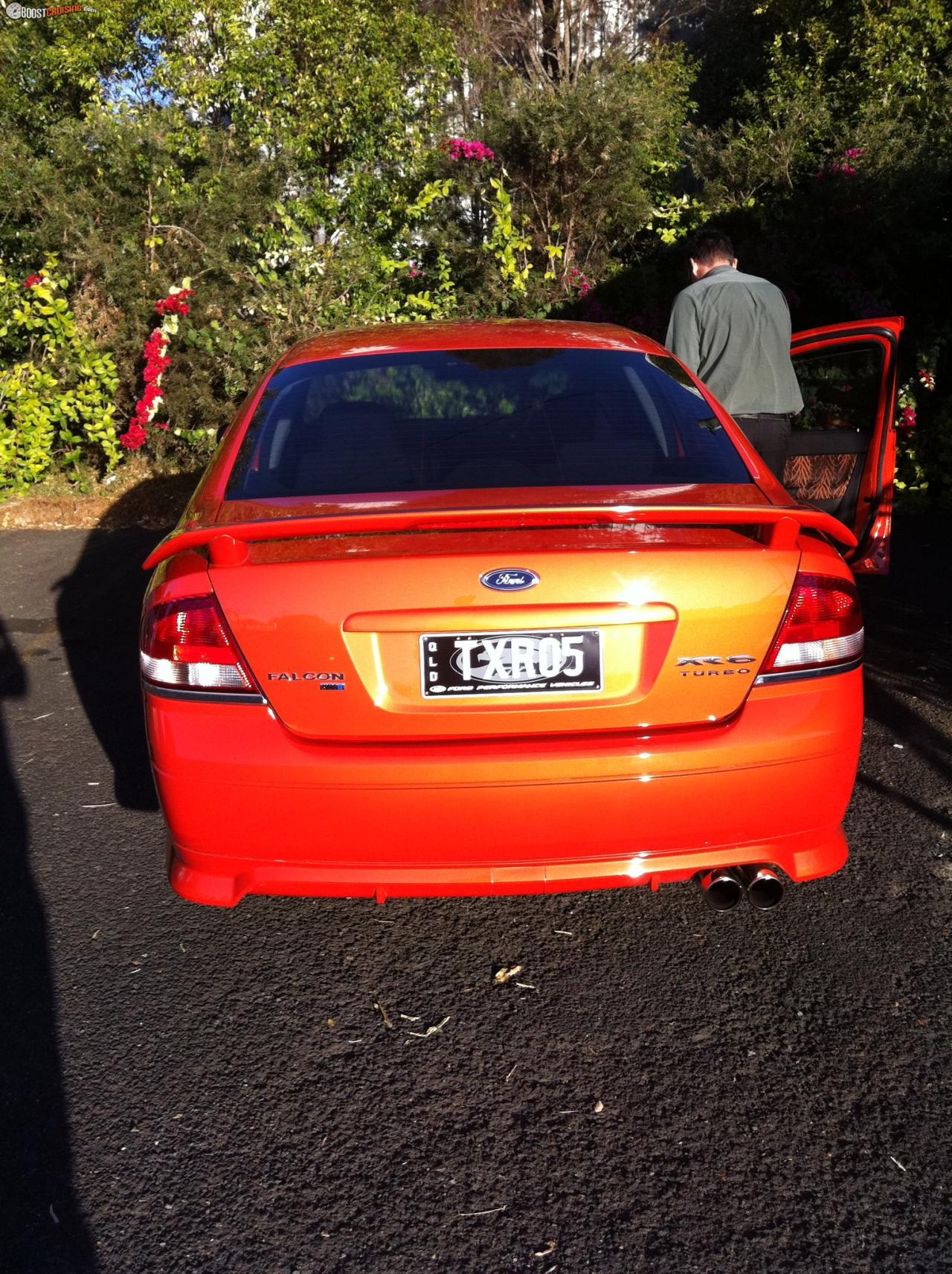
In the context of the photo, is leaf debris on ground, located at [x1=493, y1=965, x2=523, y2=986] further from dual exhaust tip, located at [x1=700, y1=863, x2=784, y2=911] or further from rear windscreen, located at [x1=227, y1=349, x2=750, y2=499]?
rear windscreen, located at [x1=227, y1=349, x2=750, y2=499]

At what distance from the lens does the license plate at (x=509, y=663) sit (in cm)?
235

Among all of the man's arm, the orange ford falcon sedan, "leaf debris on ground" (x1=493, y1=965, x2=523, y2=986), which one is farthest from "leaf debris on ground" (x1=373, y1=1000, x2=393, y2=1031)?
the man's arm

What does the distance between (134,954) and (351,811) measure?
101cm

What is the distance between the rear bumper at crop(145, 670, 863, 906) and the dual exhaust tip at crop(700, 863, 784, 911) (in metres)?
0.10

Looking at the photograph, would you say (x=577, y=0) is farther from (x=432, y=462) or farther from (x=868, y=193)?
(x=432, y=462)

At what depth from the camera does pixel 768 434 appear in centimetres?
524

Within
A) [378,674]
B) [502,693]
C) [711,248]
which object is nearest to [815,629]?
[502,693]

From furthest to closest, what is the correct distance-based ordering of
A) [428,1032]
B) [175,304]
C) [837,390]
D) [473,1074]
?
[175,304]
[837,390]
[428,1032]
[473,1074]

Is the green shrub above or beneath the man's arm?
beneath

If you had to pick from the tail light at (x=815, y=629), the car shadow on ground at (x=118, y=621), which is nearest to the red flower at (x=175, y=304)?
the car shadow on ground at (x=118, y=621)

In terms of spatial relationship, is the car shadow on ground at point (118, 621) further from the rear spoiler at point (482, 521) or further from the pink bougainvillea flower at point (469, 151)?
the pink bougainvillea flower at point (469, 151)

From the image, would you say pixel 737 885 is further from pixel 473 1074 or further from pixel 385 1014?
pixel 385 1014

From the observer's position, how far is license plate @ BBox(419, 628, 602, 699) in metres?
2.35

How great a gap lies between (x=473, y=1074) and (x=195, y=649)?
1.19m
